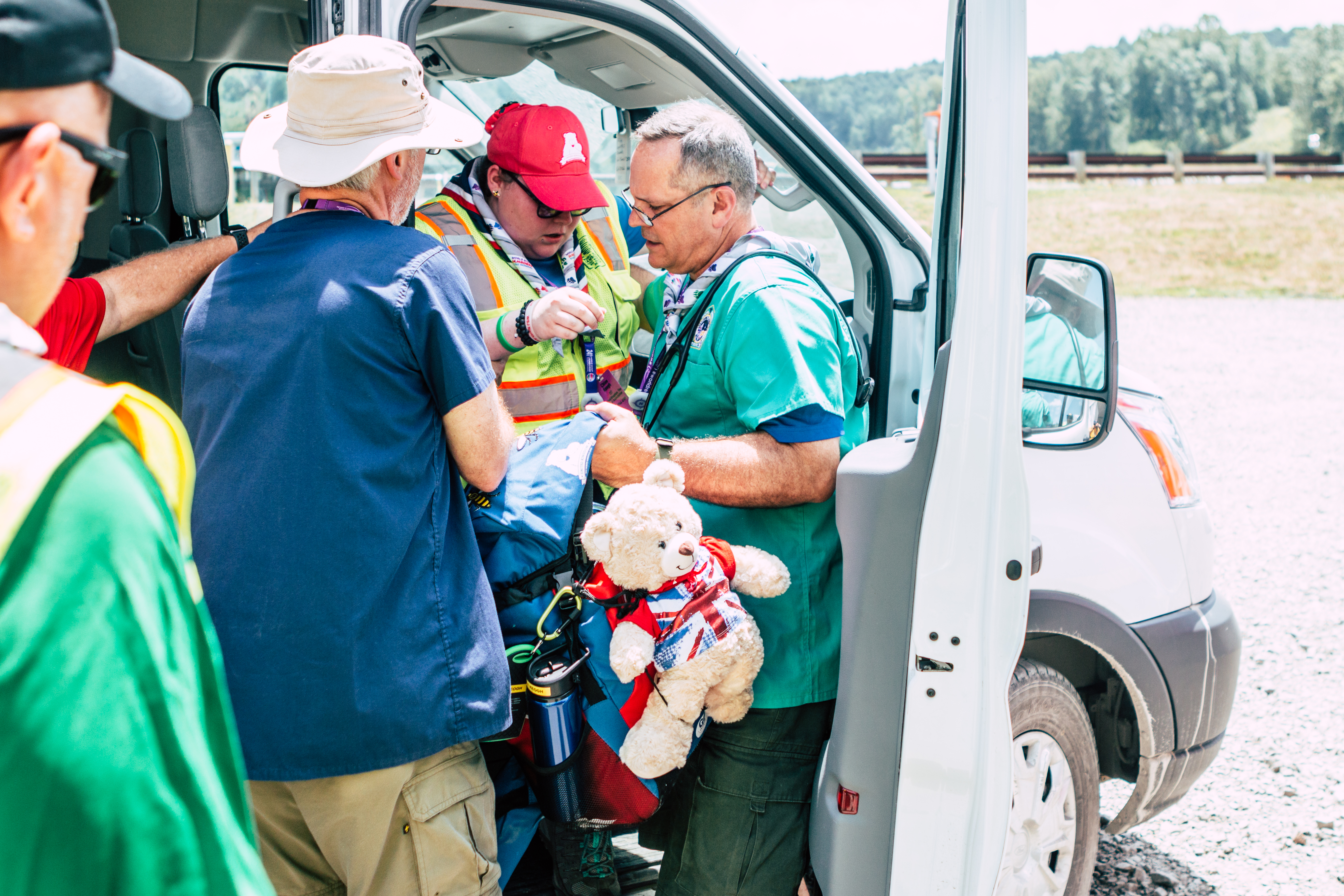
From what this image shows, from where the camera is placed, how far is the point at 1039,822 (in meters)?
2.40

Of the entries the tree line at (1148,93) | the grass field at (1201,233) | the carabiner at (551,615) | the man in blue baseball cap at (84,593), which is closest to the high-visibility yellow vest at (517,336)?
the carabiner at (551,615)

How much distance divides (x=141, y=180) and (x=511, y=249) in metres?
1.24

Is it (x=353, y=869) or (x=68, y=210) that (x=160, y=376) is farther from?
(x=68, y=210)

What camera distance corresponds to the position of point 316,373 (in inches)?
63.0

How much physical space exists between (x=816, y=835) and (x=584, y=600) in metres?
0.69

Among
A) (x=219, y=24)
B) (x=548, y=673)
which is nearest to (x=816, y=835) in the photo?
(x=548, y=673)

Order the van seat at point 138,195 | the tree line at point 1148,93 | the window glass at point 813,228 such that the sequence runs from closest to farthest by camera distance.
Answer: the window glass at point 813,228 → the van seat at point 138,195 → the tree line at point 1148,93

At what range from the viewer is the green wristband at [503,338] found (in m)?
2.45

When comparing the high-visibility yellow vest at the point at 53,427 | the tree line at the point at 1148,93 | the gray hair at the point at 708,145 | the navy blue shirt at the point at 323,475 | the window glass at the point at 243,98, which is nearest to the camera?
the high-visibility yellow vest at the point at 53,427

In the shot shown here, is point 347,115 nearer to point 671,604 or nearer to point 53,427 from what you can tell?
point 671,604

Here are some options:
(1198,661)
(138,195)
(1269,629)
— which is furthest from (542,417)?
(1269,629)

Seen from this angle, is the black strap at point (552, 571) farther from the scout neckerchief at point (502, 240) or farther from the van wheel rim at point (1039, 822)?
the van wheel rim at point (1039, 822)

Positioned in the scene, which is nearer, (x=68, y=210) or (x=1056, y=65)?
(x=68, y=210)

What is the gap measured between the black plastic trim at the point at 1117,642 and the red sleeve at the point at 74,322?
7.12ft
